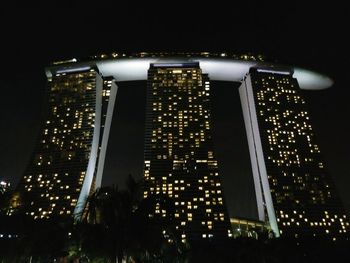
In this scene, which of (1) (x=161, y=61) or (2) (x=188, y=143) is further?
(1) (x=161, y=61)

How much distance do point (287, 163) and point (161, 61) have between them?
207ft

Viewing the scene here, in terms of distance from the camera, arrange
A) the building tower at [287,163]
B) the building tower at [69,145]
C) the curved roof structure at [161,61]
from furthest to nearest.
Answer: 1. the curved roof structure at [161,61]
2. the building tower at [69,145]
3. the building tower at [287,163]

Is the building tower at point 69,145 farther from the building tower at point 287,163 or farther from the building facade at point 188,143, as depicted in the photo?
the building tower at point 287,163

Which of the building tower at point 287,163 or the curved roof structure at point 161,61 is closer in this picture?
the building tower at point 287,163

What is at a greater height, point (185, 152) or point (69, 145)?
point (69, 145)

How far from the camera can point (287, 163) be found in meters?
116

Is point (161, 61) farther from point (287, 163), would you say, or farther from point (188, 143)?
point (287, 163)

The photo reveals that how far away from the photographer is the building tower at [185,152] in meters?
103

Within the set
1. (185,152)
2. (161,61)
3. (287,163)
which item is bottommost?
(287,163)

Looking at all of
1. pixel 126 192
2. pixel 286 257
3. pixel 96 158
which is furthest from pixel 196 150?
pixel 126 192

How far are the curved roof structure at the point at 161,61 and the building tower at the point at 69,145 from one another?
2742 millimetres

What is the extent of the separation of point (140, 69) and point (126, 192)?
124m

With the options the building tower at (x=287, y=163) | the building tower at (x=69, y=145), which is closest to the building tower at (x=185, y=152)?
the building tower at (x=287, y=163)

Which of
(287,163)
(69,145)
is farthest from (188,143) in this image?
(69,145)
